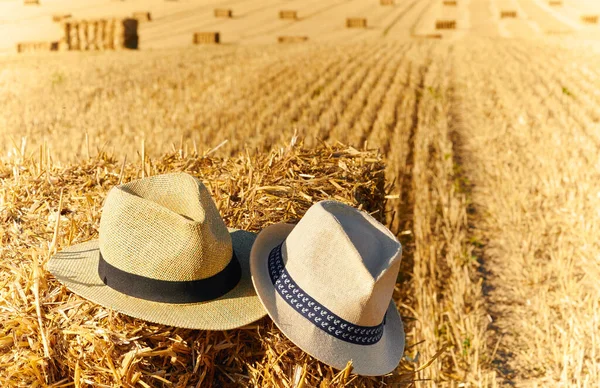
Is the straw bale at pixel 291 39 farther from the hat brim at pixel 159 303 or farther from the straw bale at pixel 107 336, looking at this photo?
the hat brim at pixel 159 303

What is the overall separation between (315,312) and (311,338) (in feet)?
0.29

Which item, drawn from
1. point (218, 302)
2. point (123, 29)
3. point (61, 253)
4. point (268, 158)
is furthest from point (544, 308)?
point (123, 29)

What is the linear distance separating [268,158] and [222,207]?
0.51m

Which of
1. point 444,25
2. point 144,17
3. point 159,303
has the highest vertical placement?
point 144,17

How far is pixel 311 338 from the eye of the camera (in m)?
2.06

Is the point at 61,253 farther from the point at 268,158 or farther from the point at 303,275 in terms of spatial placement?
the point at 268,158

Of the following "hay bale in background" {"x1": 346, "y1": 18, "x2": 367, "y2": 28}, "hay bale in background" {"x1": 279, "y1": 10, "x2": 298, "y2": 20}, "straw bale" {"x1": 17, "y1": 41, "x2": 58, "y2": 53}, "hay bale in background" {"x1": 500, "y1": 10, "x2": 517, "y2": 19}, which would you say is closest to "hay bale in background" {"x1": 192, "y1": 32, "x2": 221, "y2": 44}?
"straw bale" {"x1": 17, "y1": 41, "x2": 58, "y2": 53}

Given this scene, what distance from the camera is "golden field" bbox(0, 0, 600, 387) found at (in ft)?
7.18

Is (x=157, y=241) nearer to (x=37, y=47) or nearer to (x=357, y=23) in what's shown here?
(x=37, y=47)

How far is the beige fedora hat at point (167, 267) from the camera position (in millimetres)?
2029

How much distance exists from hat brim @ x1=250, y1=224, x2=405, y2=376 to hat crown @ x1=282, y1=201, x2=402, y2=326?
9 cm

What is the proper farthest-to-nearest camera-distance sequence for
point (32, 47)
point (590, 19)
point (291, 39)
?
point (590, 19)
point (291, 39)
point (32, 47)

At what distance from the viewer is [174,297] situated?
6.79 feet

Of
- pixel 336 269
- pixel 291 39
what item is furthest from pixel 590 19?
pixel 336 269
